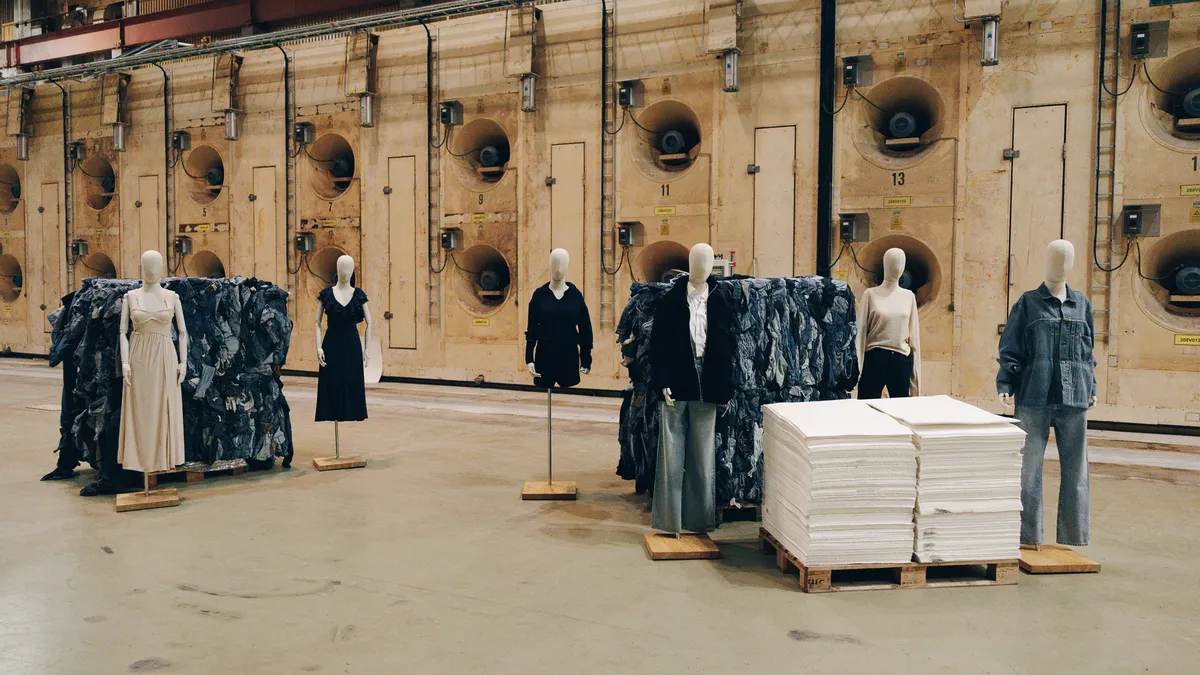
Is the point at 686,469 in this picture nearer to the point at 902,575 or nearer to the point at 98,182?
the point at 902,575

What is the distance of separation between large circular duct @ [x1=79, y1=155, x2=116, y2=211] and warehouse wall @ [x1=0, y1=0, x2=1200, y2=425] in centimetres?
34

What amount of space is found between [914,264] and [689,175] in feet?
10.3

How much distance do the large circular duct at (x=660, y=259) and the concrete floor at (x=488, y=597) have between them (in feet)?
17.8

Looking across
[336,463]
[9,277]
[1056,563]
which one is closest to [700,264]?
[1056,563]

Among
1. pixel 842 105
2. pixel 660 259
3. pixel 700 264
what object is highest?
pixel 842 105

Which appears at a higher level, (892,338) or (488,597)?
(892,338)

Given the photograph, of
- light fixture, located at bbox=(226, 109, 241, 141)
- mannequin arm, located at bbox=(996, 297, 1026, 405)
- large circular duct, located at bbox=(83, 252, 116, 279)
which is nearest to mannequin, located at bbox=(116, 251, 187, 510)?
mannequin arm, located at bbox=(996, 297, 1026, 405)

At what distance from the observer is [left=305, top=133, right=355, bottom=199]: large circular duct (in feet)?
45.1

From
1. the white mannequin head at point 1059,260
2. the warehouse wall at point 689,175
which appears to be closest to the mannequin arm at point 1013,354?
the white mannequin head at point 1059,260

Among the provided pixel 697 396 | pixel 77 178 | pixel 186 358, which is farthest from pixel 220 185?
pixel 697 396

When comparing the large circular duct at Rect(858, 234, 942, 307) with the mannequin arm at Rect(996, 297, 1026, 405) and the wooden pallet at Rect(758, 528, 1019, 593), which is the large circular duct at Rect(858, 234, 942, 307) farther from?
the wooden pallet at Rect(758, 528, 1019, 593)

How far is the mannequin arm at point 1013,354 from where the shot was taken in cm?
474

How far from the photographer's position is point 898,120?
10070 mm

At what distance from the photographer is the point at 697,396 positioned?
4945 mm
